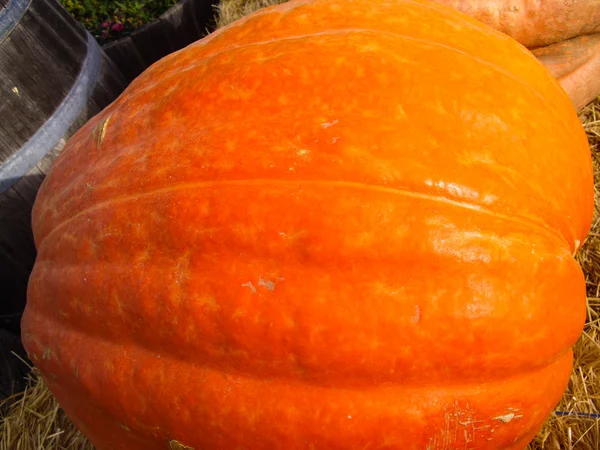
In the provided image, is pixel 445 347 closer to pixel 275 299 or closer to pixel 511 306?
pixel 511 306

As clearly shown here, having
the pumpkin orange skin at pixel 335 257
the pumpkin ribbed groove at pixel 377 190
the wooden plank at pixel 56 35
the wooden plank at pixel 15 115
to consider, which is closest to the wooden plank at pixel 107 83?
the wooden plank at pixel 56 35

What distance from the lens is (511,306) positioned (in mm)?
1133

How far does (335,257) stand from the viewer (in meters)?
1.13

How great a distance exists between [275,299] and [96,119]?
1.02 meters

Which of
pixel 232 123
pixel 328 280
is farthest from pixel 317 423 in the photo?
pixel 232 123

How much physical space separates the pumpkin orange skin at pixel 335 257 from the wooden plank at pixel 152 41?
2428 mm

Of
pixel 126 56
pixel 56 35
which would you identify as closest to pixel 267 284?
pixel 56 35

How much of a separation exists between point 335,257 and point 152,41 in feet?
10.0

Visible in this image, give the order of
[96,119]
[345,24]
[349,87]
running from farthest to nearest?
[96,119]
[345,24]
[349,87]

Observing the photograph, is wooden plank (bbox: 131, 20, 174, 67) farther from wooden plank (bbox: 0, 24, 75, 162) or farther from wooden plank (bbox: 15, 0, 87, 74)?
wooden plank (bbox: 0, 24, 75, 162)

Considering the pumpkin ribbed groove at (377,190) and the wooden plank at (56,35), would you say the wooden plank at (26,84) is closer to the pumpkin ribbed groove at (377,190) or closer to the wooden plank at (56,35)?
the wooden plank at (56,35)

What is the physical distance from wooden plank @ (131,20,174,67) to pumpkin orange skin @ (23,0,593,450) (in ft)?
7.96

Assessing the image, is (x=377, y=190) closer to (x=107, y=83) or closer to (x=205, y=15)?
(x=107, y=83)

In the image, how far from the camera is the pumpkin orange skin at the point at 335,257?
1.12 m
